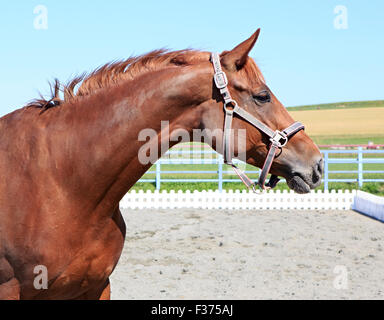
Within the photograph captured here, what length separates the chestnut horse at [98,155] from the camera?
2439mm

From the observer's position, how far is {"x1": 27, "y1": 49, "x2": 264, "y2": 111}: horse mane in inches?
102

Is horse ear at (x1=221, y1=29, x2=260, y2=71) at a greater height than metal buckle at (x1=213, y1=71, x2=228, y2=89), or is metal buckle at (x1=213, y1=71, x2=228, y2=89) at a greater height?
horse ear at (x1=221, y1=29, x2=260, y2=71)

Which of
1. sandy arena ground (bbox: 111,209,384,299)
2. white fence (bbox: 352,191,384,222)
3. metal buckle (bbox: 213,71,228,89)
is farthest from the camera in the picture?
white fence (bbox: 352,191,384,222)

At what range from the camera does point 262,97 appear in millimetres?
2453

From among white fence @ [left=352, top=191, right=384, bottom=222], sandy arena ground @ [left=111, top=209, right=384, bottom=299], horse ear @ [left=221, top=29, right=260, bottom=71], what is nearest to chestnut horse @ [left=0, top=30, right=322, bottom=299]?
horse ear @ [left=221, top=29, right=260, bottom=71]

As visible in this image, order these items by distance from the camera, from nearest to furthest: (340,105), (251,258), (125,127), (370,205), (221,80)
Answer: (221,80) → (125,127) → (251,258) → (370,205) → (340,105)

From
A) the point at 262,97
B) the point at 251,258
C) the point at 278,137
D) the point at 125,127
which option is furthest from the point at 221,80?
the point at 251,258

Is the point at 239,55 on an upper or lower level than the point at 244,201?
upper

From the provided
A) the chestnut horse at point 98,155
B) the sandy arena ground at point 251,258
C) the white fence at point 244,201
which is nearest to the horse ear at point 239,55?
the chestnut horse at point 98,155

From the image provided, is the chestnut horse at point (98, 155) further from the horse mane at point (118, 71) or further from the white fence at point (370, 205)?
the white fence at point (370, 205)

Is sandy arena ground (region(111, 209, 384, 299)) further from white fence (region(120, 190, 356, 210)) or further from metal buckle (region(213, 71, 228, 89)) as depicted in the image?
metal buckle (region(213, 71, 228, 89))

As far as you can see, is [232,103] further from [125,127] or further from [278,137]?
[125,127]

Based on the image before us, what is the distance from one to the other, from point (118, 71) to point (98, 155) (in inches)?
21.8

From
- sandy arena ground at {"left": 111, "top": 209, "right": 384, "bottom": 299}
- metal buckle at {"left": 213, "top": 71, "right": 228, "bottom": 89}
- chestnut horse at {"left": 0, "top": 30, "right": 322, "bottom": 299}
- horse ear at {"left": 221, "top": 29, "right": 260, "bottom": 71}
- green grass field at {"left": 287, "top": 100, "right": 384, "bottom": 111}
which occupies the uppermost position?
horse ear at {"left": 221, "top": 29, "right": 260, "bottom": 71}
